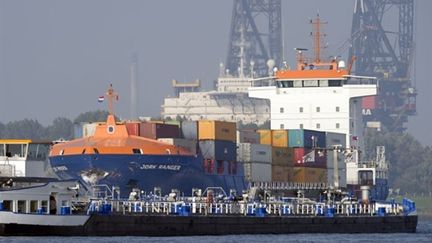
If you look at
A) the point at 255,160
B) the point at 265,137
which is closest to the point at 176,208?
the point at 255,160

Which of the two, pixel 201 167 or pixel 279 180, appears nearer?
pixel 201 167

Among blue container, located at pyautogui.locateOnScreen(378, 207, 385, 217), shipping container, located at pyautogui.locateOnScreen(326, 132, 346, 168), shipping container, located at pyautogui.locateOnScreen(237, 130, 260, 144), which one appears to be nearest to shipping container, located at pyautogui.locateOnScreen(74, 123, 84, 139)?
shipping container, located at pyautogui.locateOnScreen(237, 130, 260, 144)

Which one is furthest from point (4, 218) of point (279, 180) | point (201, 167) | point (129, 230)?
point (279, 180)

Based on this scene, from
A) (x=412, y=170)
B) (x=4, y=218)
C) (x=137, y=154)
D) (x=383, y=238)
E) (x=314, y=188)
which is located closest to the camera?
(x=4, y=218)

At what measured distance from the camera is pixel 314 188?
92812 millimetres

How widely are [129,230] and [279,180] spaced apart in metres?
23.1

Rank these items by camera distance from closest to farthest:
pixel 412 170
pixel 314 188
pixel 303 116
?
pixel 314 188 → pixel 303 116 → pixel 412 170

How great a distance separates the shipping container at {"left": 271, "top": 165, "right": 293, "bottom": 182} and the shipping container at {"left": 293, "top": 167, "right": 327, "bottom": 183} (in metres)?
0.47

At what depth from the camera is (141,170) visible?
8369 cm

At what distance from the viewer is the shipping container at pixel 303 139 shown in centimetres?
9581

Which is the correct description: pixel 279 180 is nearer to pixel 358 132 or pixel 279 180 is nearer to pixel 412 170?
pixel 358 132

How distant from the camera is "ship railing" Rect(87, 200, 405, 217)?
7262 cm

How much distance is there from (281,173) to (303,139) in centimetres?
333

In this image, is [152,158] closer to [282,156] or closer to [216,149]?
[216,149]
